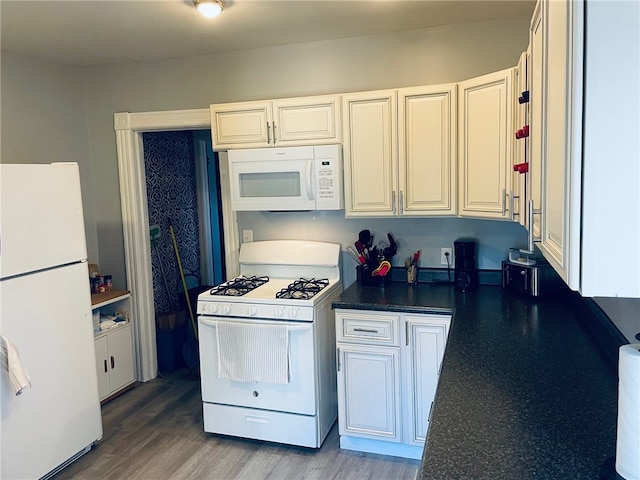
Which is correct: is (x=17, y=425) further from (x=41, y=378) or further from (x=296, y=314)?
(x=296, y=314)

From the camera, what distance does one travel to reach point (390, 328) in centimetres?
259

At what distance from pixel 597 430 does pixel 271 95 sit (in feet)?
8.74

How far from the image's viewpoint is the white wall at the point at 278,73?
9.36 feet

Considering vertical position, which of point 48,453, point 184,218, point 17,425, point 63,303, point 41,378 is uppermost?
point 184,218

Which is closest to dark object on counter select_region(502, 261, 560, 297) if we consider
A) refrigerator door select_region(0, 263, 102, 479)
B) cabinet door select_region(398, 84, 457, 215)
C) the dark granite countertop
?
the dark granite countertop

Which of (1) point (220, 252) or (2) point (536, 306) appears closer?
(2) point (536, 306)

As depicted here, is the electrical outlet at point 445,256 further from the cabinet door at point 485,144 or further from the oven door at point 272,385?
the oven door at point 272,385

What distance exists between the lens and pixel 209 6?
7.58ft

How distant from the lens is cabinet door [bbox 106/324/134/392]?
139 inches

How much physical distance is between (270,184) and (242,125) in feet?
1.32

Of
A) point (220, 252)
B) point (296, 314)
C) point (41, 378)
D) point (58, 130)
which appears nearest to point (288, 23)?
point (296, 314)

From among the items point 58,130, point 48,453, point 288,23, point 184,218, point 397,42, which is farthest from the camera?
point 184,218

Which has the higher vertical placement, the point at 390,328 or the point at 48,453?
the point at 390,328

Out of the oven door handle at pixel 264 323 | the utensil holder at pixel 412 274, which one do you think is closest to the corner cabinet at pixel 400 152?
the utensil holder at pixel 412 274
